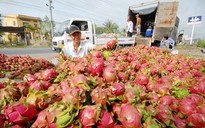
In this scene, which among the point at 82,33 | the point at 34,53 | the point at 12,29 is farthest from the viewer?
the point at 12,29

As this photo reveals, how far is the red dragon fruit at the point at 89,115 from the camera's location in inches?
29.7

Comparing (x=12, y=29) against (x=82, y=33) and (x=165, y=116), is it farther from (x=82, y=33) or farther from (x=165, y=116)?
(x=165, y=116)

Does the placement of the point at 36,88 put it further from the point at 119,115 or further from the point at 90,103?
the point at 119,115

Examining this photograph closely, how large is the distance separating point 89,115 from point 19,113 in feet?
1.30

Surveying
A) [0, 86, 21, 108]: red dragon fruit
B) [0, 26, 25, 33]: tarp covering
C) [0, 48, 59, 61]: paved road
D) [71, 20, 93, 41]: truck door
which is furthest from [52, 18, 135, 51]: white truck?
[0, 26, 25, 33]: tarp covering

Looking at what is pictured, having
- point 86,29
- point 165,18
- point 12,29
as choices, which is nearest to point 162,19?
point 165,18

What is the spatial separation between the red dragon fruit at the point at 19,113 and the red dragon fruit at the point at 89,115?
30 centimetres

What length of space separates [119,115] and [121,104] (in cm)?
9

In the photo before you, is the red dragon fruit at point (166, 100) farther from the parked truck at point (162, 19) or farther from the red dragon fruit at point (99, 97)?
the parked truck at point (162, 19)

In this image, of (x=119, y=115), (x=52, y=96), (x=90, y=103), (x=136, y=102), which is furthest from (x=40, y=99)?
(x=136, y=102)

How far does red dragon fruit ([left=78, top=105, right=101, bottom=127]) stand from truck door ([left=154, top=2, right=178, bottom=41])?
32.8ft

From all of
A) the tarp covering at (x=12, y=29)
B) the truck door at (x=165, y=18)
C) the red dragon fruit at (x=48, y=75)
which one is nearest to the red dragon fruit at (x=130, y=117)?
the red dragon fruit at (x=48, y=75)

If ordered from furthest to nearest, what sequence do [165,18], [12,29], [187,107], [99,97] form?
[12,29], [165,18], [187,107], [99,97]

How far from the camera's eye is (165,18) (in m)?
9.42
